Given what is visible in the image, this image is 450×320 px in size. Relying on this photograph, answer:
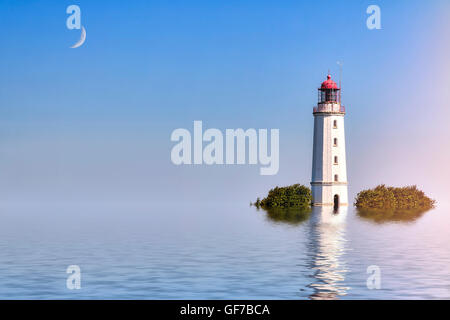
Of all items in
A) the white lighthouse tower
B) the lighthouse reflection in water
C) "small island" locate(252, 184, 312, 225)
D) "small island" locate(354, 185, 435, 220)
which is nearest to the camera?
the lighthouse reflection in water

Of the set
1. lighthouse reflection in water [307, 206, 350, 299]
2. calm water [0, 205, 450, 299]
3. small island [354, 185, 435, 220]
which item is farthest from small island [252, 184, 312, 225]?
calm water [0, 205, 450, 299]

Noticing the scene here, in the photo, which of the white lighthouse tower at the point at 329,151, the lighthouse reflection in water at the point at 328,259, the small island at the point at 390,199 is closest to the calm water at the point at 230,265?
the lighthouse reflection in water at the point at 328,259

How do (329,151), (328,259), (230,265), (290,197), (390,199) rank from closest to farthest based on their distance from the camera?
(230,265)
(328,259)
(329,151)
(290,197)
(390,199)

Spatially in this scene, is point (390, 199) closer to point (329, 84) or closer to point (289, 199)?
point (289, 199)

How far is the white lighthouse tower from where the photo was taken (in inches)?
3590

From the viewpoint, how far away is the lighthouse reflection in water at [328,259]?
23.7 m

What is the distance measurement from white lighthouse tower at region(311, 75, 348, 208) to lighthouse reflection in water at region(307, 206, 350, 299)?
30.9m

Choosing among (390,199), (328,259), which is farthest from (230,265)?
(390,199)

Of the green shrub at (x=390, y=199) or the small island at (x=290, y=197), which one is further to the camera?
the green shrub at (x=390, y=199)

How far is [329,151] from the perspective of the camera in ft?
299

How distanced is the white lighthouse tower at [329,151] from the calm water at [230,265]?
38784 mm

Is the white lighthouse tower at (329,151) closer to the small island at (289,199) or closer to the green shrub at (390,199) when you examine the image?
the small island at (289,199)

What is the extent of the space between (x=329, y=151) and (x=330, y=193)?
5.47 meters

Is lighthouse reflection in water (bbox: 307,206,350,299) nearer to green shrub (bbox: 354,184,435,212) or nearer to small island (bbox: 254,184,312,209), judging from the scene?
small island (bbox: 254,184,312,209)
